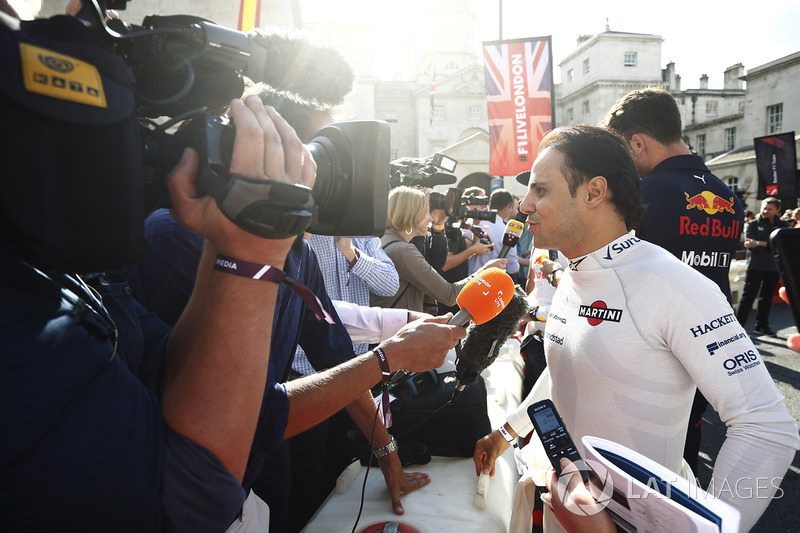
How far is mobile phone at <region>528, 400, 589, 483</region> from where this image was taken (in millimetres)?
1188

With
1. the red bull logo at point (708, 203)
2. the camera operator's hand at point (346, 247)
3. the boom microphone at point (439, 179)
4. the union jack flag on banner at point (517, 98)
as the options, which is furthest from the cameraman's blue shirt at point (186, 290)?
the union jack flag on banner at point (517, 98)

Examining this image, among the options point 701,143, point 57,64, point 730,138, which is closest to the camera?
point 57,64

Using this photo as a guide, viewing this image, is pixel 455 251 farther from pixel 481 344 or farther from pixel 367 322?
pixel 481 344

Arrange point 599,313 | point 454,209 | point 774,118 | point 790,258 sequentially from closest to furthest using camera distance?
point 790,258, point 599,313, point 454,209, point 774,118

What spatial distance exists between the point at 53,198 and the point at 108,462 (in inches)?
13.8

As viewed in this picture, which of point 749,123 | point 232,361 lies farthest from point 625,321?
point 749,123

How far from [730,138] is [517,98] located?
3507 centimetres

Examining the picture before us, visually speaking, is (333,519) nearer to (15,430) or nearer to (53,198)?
(15,430)

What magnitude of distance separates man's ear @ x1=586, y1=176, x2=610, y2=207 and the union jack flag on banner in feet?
28.9

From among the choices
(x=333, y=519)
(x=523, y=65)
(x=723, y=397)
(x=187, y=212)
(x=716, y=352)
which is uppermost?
(x=523, y=65)

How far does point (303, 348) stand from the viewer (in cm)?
188

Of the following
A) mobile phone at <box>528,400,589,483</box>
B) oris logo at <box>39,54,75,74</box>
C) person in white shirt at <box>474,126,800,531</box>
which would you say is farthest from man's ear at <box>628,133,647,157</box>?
oris logo at <box>39,54,75,74</box>

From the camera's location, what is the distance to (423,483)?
1.85m

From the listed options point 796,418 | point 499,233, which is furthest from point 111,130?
point 499,233
